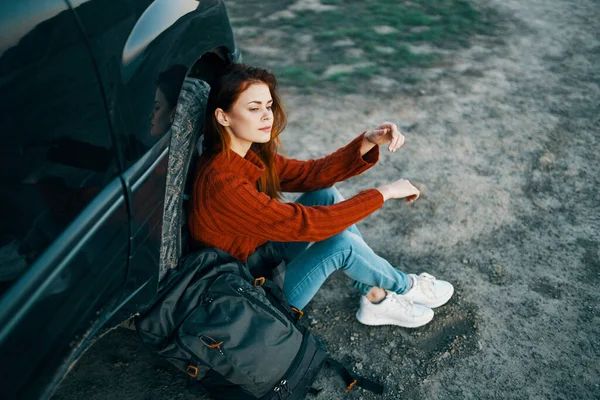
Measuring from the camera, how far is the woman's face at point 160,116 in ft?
5.74

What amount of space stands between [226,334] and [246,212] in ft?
1.50

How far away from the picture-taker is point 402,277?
101 inches

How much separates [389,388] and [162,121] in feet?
4.87

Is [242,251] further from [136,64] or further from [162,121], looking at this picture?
[136,64]

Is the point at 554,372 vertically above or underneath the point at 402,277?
underneath

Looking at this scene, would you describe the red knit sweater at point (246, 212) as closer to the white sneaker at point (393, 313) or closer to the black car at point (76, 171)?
the black car at point (76, 171)

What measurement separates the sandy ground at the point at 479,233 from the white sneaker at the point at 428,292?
8cm

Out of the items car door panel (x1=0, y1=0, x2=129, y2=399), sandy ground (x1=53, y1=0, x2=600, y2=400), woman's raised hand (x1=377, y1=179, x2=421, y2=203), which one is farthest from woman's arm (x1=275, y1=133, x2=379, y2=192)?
car door panel (x1=0, y1=0, x2=129, y2=399)

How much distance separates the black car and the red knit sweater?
275 millimetres

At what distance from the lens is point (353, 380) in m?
2.29

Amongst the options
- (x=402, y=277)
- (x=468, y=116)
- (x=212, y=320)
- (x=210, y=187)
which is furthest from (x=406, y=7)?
(x=212, y=320)

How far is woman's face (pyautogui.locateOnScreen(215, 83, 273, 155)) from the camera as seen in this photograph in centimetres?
220

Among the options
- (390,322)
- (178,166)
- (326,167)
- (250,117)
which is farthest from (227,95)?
(390,322)

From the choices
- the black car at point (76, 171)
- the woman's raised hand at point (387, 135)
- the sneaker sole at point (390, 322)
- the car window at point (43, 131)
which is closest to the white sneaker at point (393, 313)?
the sneaker sole at point (390, 322)
